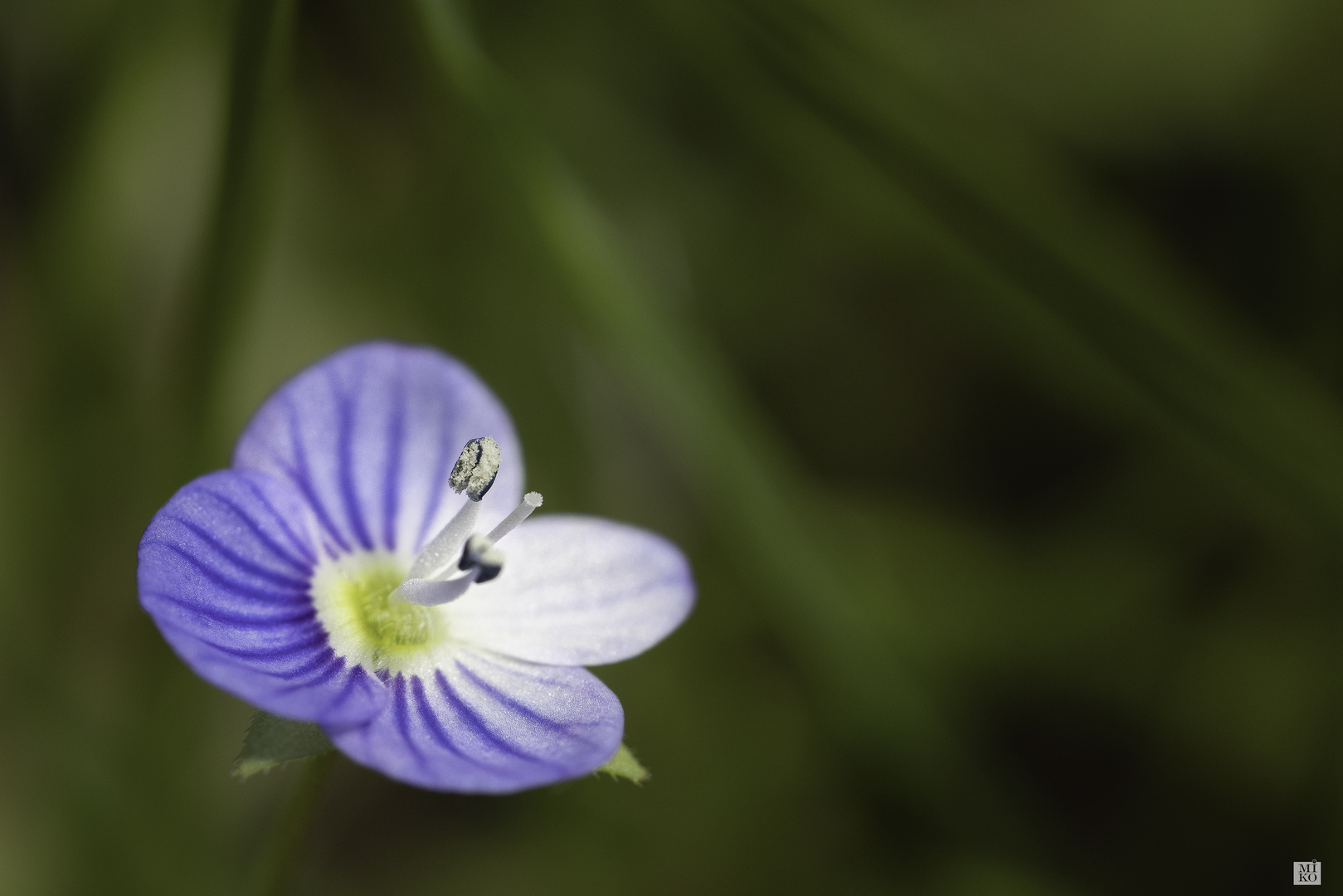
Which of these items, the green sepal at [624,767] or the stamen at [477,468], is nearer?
the green sepal at [624,767]

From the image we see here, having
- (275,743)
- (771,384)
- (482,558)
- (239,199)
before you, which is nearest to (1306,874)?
(771,384)

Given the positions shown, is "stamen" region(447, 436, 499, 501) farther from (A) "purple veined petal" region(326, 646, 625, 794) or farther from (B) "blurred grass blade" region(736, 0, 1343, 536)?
(B) "blurred grass blade" region(736, 0, 1343, 536)

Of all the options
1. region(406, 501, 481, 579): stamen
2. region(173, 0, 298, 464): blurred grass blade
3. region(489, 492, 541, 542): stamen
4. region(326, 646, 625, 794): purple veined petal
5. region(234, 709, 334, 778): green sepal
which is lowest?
region(234, 709, 334, 778): green sepal

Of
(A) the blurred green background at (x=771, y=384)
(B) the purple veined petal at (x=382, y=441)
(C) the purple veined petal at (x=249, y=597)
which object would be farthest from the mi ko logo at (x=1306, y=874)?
(C) the purple veined petal at (x=249, y=597)

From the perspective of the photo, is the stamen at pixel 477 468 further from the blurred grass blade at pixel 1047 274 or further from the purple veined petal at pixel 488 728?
the blurred grass blade at pixel 1047 274

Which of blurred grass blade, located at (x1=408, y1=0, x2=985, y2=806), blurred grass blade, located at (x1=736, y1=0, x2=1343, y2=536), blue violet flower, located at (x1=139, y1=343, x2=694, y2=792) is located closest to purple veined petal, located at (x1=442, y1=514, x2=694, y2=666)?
blue violet flower, located at (x1=139, y1=343, x2=694, y2=792)

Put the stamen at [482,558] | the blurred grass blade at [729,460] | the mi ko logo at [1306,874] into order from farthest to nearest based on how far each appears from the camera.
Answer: the mi ko logo at [1306,874], the blurred grass blade at [729,460], the stamen at [482,558]

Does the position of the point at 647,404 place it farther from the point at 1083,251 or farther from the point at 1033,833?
the point at 1033,833
